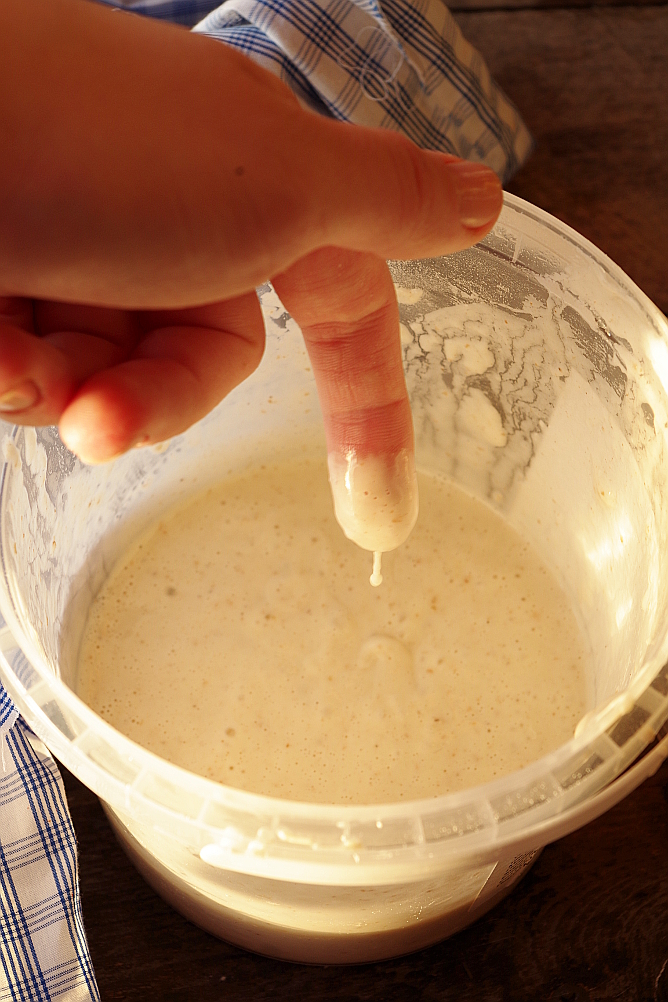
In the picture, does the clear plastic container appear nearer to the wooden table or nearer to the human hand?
the wooden table

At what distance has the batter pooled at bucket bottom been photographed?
64cm

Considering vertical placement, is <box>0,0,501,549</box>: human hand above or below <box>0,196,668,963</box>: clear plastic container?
above

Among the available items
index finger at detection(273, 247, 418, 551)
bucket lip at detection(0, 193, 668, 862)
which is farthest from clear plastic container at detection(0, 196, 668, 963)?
index finger at detection(273, 247, 418, 551)

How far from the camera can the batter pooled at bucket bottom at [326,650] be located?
64cm

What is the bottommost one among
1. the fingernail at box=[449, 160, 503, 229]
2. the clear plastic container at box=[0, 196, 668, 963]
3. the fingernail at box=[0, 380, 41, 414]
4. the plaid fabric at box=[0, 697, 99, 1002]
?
the plaid fabric at box=[0, 697, 99, 1002]

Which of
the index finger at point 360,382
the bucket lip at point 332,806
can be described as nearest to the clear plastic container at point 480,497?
the bucket lip at point 332,806

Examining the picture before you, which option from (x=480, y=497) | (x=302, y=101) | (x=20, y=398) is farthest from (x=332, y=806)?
(x=302, y=101)

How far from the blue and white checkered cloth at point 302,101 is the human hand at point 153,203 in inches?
11.0

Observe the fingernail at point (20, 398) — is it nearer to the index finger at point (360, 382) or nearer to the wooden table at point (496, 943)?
the index finger at point (360, 382)

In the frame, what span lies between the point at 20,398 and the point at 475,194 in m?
0.24

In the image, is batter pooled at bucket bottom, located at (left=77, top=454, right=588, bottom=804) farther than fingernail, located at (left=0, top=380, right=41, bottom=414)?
Yes

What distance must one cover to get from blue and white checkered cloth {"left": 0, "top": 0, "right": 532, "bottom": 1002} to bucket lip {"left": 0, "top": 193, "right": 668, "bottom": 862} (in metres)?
0.15

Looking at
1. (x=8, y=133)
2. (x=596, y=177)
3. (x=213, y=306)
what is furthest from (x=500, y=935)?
(x=596, y=177)

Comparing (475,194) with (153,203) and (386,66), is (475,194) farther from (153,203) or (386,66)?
(386,66)
